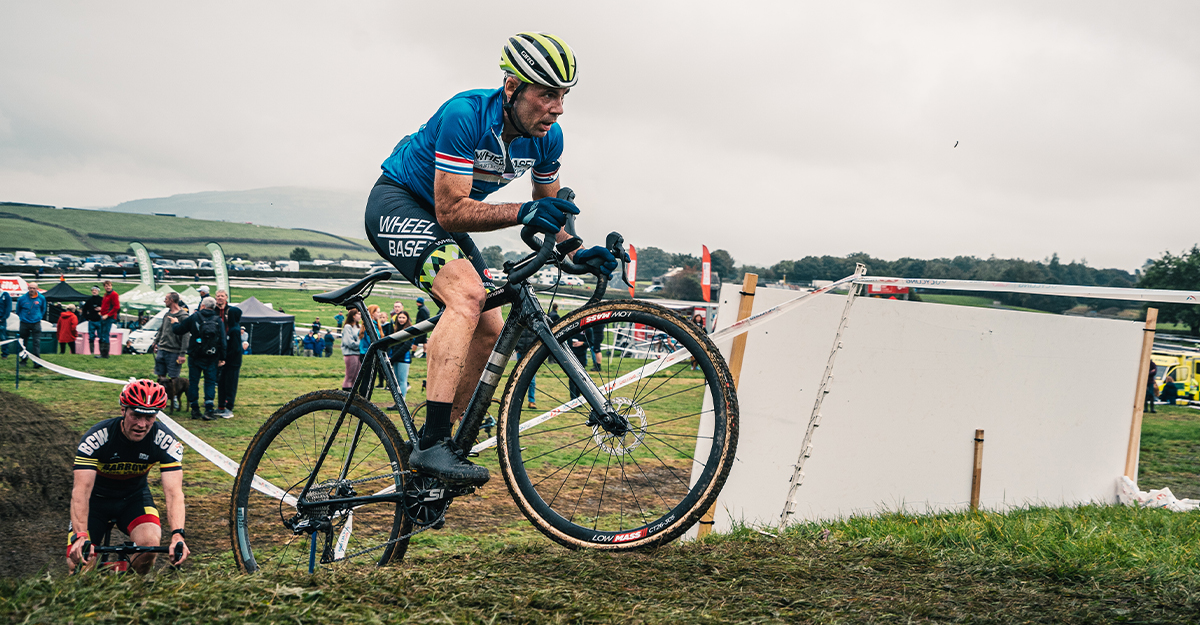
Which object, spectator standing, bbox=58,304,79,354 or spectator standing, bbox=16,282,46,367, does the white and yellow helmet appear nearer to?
spectator standing, bbox=16,282,46,367

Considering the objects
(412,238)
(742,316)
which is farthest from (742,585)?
(742,316)

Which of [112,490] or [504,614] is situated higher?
[504,614]

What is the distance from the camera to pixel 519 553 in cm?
367

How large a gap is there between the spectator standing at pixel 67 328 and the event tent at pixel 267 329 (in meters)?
8.71

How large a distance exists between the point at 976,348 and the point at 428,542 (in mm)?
5947

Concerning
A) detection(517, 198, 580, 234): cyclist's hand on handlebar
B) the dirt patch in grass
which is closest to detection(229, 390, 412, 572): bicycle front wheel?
detection(517, 198, 580, 234): cyclist's hand on handlebar

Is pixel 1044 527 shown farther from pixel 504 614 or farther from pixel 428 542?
pixel 428 542

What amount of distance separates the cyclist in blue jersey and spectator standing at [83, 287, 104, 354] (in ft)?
87.3

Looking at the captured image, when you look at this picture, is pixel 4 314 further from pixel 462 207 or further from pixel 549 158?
pixel 462 207

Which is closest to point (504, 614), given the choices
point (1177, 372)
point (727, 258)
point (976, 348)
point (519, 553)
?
point (519, 553)

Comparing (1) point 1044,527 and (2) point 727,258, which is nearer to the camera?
(1) point 1044,527

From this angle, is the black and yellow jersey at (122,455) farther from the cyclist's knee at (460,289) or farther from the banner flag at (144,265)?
the banner flag at (144,265)

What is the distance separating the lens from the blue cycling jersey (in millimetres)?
3211

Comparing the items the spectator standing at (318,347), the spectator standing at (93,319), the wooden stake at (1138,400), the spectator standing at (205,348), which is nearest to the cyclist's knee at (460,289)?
the wooden stake at (1138,400)
